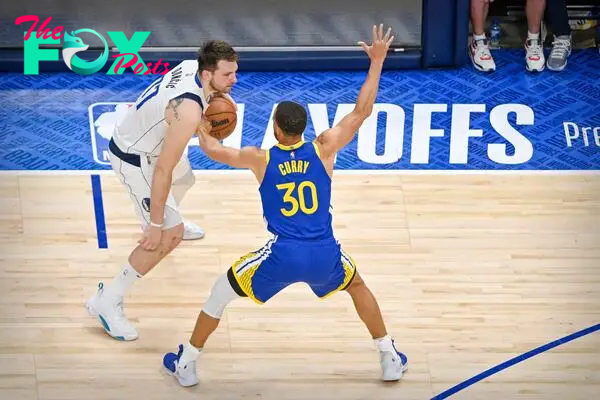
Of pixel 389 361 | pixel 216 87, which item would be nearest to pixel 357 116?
pixel 216 87

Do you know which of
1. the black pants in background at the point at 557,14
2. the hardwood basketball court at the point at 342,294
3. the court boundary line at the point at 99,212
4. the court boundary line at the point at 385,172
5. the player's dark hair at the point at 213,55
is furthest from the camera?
the black pants in background at the point at 557,14

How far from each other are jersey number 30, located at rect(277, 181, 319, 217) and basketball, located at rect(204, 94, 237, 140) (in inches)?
33.8

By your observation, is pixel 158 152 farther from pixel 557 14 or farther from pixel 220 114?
pixel 557 14

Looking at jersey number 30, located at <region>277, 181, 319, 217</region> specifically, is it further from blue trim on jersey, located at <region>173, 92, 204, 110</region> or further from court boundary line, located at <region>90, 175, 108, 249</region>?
court boundary line, located at <region>90, 175, 108, 249</region>

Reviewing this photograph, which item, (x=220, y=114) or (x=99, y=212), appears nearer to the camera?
(x=220, y=114)

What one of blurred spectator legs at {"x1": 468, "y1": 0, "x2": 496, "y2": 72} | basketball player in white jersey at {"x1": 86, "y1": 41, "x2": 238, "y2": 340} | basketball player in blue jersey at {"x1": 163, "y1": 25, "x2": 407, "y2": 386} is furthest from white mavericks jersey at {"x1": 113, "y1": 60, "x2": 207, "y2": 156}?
blurred spectator legs at {"x1": 468, "y1": 0, "x2": 496, "y2": 72}

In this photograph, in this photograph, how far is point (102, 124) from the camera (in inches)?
384

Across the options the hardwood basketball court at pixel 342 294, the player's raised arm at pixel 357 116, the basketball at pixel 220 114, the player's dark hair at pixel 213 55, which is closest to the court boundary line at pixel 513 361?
the hardwood basketball court at pixel 342 294

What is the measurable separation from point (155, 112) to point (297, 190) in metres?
1.08

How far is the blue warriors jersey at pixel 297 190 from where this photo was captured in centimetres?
648

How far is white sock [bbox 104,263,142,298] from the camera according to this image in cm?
735

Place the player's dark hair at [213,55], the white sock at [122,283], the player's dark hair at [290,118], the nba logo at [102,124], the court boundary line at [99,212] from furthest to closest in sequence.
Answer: the nba logo at [102,124] → the court boundary line at [99,212] → the white sock at [122,283] → the player's dark hair at [213,55] → the player's dark hair at [290,118]

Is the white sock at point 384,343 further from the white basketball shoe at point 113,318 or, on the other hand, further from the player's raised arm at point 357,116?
the white basketball shoe at point 113,318

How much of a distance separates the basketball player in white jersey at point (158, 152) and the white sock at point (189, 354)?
580mm
